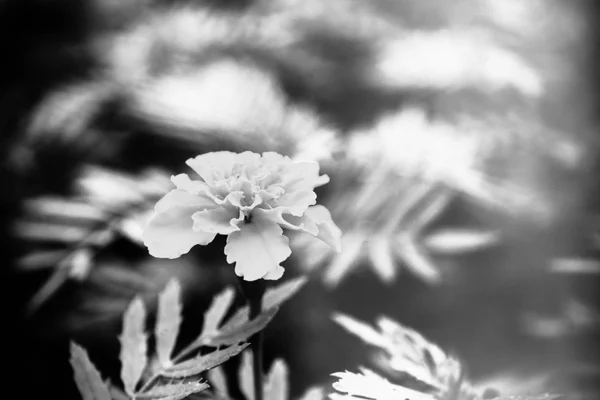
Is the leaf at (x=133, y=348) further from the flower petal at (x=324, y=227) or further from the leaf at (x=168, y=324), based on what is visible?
the flower petal at (x=324, y=227)

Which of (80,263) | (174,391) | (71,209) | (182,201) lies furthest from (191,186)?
(71,209)

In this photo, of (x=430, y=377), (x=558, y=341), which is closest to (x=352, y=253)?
(x=430, y=377)

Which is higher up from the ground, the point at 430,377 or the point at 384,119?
the point at 384,119

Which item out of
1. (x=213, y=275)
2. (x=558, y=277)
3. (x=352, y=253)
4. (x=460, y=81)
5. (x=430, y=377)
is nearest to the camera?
(x=430, y=377)

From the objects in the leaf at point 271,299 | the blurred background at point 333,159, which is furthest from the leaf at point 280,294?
the blurred background at point 333,159

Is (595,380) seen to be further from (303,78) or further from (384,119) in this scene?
(303,78)

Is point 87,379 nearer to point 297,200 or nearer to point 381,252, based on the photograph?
→ point 297,200

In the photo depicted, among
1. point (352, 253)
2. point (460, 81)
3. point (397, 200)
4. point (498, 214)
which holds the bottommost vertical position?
point (352, 253)

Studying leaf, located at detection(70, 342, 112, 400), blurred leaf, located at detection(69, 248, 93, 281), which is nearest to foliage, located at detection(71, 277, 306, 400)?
leaf, located at detection(70, 342, 112, 400)
